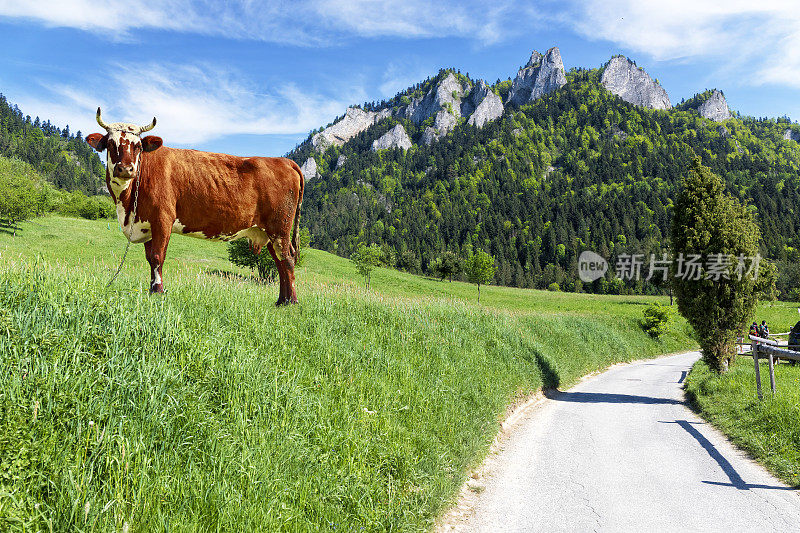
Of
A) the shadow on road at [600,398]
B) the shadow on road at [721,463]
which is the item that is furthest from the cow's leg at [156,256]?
the shadow on road at [600,398]

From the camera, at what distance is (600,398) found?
15.3 meters

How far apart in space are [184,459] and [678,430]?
11.9m

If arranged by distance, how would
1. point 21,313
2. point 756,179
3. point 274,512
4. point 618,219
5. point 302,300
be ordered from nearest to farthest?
1. point 274,512
2. point 21,313
3. point 302,300
4. point 618,219
5. point 756,179

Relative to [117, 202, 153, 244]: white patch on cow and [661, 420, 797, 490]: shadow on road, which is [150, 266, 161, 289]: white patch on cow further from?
[661, 420, 797, 490]: shadow on road

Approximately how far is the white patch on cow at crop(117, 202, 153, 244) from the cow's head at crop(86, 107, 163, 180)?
0.64 meters

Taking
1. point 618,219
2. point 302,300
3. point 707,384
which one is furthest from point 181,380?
point 618,219

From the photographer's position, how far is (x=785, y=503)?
636 centimetres

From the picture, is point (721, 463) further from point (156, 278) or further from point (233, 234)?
point (156, 278)

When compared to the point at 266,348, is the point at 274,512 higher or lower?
lower

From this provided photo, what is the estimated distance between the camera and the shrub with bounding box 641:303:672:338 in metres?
37.1

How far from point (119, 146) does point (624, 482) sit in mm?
9641

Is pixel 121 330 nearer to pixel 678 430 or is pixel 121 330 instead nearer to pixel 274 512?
pixel 274 512

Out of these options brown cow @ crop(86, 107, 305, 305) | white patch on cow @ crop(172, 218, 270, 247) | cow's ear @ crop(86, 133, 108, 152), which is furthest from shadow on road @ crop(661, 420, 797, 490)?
cow's ear @ crop(86, 133, 108, 152)

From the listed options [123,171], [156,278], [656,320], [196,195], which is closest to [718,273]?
[196,195]
